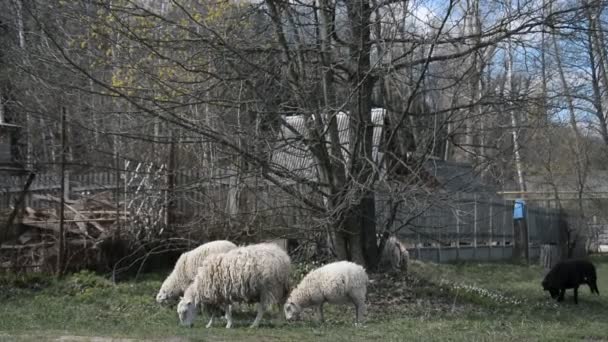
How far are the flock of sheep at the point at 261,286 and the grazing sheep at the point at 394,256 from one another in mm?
5890

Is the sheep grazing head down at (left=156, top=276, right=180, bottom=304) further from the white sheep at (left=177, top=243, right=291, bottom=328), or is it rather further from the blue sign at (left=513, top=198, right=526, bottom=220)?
the blue sign at (left=513, top=198, right=526, bottom=220)

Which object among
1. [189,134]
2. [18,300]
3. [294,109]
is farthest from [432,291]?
[18,300]

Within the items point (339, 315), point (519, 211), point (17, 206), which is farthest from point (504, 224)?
point (17, 206)

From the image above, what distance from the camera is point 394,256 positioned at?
795 inches

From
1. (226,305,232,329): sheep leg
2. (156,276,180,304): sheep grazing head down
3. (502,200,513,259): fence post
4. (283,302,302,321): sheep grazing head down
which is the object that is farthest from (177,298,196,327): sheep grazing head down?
(502,200,513,259): fence post

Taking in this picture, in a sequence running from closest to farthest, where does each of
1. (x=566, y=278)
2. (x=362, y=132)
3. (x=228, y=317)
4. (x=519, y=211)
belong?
1. (x=228, y=317)
2. (x=362, y=132)
3. (x=566, y=278)
4. (x=519, y=211)

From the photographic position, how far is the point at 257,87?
1475cm

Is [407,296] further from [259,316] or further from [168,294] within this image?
[168,294]

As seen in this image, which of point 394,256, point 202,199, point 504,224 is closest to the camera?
point 202,199

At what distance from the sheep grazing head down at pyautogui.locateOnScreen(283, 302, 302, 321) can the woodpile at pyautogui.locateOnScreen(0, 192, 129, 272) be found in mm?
6344

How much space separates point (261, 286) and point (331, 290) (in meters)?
1.33

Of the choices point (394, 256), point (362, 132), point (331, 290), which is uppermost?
point (362, 132)

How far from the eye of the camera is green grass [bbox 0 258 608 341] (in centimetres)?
1098

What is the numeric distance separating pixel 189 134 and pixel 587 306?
953 centimetres
